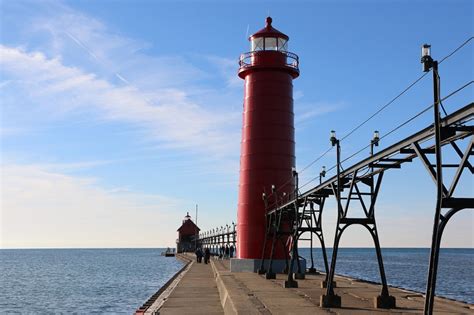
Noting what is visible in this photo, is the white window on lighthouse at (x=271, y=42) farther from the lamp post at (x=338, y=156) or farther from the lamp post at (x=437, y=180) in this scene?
the lamp post at (x=437, y=180)

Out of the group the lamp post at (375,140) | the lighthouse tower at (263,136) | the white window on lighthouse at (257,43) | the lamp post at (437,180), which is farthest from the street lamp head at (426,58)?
the white window on lighthouse at (257,43)

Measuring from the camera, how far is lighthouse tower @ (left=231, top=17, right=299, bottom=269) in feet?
102

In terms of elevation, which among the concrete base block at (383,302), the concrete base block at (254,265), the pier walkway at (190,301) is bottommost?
the pier walkway at (190,301)

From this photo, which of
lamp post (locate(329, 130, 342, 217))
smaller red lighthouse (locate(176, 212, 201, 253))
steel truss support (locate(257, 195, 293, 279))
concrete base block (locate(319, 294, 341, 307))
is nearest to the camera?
concrete base block (locate(319, 294, 341, 307))

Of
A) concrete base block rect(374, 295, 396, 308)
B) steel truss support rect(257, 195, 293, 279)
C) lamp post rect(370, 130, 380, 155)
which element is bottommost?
concrete base block rect(374, 295, 396, 308)

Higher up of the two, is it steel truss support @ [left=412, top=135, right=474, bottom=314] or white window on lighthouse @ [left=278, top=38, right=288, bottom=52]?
white window on lighthouse @ [left=278, top=38, right=288, bottom=52]

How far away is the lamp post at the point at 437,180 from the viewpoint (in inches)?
397

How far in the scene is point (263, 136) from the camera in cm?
3097

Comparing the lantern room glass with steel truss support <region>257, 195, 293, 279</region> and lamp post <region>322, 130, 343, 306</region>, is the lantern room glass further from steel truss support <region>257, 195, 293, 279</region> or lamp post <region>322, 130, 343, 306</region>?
lamp post <region>322, 130, 343, 306</region>

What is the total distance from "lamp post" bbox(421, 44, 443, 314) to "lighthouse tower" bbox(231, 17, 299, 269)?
19704mm

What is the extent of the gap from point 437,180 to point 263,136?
20687mm

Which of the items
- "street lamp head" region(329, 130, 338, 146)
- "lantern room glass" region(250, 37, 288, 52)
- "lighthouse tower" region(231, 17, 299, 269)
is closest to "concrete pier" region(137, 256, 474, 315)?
"street lamp head" region(329, 130, 338, 146)

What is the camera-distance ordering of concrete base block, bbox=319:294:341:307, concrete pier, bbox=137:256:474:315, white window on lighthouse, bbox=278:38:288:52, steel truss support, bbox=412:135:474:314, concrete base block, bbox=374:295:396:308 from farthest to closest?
white window on lighthouse, bbox=278:38:288:52 < concrete base block, bbox=319:294:341:307 < concrete base block, bbox=374:295:396:308 < concrete pier, bbox=137:256:474:315 < steel truss support, bbox=412:135:474:314

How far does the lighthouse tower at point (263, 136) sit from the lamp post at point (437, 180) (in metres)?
19.7
